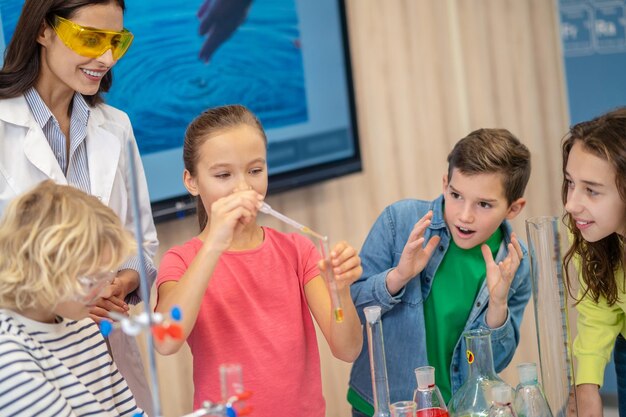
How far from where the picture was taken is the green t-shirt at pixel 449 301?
2.22 metres

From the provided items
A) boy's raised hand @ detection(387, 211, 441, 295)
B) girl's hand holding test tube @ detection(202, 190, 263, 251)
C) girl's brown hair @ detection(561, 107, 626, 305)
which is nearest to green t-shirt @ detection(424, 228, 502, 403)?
boy's raised hand @ detection(387, 211, 441, 295)

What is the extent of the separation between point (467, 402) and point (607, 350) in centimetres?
52

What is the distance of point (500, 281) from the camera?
2.05m

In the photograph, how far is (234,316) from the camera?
1945mm

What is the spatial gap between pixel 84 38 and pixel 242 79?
1.34 m

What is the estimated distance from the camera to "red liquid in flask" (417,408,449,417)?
170 cm

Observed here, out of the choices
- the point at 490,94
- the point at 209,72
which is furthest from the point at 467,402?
the point at 490,94

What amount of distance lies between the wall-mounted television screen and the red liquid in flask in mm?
1521

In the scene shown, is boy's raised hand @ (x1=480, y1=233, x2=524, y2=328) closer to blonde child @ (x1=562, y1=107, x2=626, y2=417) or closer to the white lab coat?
blonde child @ (x1=562, y1=107, x2=626, y2=417)

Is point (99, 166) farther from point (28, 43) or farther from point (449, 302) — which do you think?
point (449, 302)

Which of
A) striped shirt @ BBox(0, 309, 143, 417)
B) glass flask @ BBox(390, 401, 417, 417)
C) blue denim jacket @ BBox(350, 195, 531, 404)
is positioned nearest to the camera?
striped shirt @ BBox(0, 309, 143, 417)

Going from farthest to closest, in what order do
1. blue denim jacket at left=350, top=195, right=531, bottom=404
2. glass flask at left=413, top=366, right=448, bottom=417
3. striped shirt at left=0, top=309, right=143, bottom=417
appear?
blue denim jacket at left=350, top=195, right=531, bottom=404
glass flask at left=413, top=366, right=448, bottom=417
striped shirt at left=0, top=309, right=143, bottom=417

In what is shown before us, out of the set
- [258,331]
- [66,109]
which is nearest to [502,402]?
[258,331]

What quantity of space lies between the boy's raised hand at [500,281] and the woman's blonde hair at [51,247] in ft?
2.92
